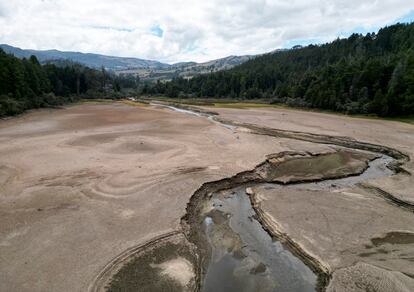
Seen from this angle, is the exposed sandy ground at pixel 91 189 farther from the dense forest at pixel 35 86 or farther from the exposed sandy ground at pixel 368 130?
the dense forest at pixel 35 86

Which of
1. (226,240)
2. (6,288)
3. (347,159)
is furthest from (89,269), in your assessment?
(347,159)

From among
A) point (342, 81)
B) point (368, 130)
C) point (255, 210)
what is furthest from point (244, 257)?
point (342, 81)

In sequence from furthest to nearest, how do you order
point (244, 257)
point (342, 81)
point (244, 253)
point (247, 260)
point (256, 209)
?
point (342, 81)
point (256, 209)
point (244, 253)
point (244, 257)
point (247, 260)

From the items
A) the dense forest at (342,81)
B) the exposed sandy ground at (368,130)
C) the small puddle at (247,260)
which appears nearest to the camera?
the small puddle at (247,260)

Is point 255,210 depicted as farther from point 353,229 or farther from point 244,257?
point 353,229

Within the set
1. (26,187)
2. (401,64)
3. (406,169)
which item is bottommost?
(26,187)

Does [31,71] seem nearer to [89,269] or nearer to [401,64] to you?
[89,269]

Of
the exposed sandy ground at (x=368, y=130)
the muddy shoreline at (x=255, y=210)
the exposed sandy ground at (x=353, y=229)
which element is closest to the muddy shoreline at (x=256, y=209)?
the muddy shoreline at (x=255, y=210)
